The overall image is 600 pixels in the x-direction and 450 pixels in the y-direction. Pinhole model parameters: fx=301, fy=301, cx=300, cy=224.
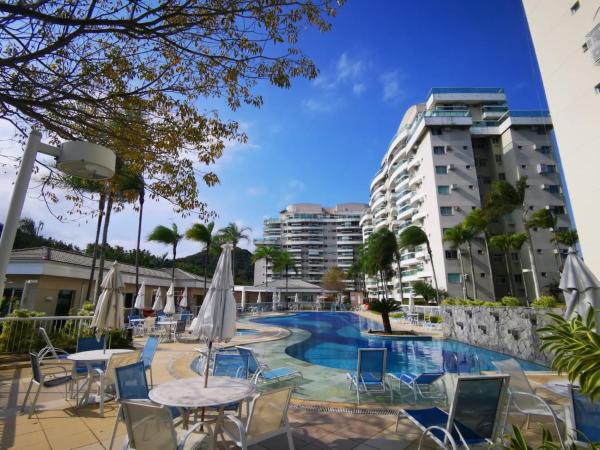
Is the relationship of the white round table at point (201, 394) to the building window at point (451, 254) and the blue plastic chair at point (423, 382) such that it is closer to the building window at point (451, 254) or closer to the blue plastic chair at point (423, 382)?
the blue plastic chair at point (423, 382)

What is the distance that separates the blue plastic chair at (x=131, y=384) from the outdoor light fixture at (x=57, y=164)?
1.95 m

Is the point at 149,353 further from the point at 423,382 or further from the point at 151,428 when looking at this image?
the point at 423,382

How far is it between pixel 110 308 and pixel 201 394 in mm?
3858

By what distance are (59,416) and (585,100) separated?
21214mm

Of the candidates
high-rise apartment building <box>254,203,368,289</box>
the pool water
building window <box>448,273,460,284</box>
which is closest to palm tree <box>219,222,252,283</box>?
the pool water

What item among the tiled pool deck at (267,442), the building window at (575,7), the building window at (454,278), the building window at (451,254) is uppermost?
the building window at (575,7)

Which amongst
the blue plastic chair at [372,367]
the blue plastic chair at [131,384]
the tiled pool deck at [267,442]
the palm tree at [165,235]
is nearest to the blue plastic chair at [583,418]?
the tiled pool deck at [267,442]

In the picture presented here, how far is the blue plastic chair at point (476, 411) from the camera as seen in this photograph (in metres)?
3.45

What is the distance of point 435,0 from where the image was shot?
8391 millimetres

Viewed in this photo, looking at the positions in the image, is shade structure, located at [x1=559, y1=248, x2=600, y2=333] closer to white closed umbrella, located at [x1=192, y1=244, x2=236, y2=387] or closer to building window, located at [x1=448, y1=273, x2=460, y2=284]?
white closed umbrella, located at [x1=192, y1=244, x2=236, y2=387]

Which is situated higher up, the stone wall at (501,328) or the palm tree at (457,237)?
the palm tree at (457,237)

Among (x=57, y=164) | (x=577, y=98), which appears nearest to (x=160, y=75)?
(x=57, y=164)

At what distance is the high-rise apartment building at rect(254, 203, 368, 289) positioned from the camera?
9556 cm

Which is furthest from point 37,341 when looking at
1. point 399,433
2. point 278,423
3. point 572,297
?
point 572,297
